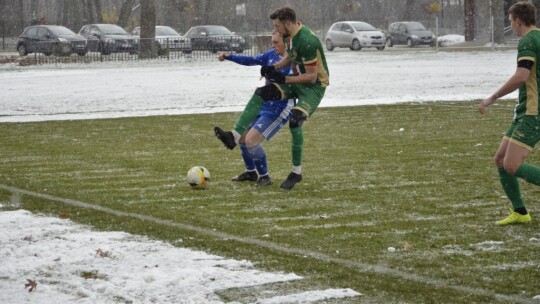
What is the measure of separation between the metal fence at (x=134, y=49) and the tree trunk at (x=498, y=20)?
37.5 feet

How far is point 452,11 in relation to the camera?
91.9m

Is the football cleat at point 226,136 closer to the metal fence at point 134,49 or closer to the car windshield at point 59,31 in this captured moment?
the metal fence at point 134,49

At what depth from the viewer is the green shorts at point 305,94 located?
10859mm

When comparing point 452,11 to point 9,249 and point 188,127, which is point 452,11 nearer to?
point 188,127

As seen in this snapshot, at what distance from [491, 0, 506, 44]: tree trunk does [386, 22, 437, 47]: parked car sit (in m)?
4.83

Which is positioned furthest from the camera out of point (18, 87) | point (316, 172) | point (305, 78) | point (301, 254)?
point (18, 87)

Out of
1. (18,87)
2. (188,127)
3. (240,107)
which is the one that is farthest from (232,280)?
(18,87)

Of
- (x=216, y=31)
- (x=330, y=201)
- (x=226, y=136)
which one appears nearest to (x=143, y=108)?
(x=226, y=136)

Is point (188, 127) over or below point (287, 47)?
below

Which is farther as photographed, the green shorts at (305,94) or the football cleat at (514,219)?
the green shorts at (305,94)

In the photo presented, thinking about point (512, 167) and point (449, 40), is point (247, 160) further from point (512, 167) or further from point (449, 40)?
point (449, 40)

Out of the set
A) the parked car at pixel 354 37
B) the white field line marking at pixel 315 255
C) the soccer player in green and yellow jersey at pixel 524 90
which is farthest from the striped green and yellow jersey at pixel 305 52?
the parked car at pixel 354 37

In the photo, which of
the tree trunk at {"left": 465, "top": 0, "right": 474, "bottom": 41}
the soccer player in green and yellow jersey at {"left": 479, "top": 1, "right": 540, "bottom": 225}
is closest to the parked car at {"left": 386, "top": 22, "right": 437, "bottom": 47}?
the tree trunk at {"left": 465, "top": 0, "right": 474, "bottom": 41}

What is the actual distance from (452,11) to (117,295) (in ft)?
288
